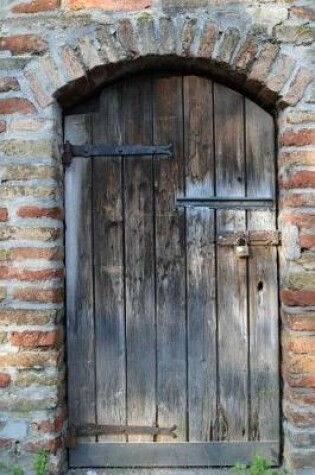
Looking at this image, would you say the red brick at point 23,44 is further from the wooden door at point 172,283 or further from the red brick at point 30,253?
the red brick at point 30,253

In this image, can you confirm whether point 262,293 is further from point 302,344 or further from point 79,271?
point 79,271

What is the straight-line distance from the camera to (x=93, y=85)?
2.58m

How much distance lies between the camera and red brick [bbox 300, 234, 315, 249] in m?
2.45

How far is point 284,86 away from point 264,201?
54 centimetres

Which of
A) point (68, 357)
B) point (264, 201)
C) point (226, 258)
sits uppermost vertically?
point (264, 201)

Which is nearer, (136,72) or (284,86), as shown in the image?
(284,86)

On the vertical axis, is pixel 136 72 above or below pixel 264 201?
above

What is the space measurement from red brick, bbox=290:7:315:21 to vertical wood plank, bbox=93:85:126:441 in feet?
2.89

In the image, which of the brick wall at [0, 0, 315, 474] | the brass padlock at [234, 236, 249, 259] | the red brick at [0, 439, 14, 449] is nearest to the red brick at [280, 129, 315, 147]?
the brick wall at [0, 0, 315, 474]

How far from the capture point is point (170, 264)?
265 cm

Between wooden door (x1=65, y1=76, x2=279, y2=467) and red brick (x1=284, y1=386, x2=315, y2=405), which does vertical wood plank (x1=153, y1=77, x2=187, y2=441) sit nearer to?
wooden door (x1=65, y1=76, x2=279, y2=467)

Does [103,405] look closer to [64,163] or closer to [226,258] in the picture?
[226,258]

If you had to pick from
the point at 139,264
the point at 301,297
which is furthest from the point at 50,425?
the point at 301,297

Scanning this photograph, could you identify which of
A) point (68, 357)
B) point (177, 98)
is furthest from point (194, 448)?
point (177, 98)
